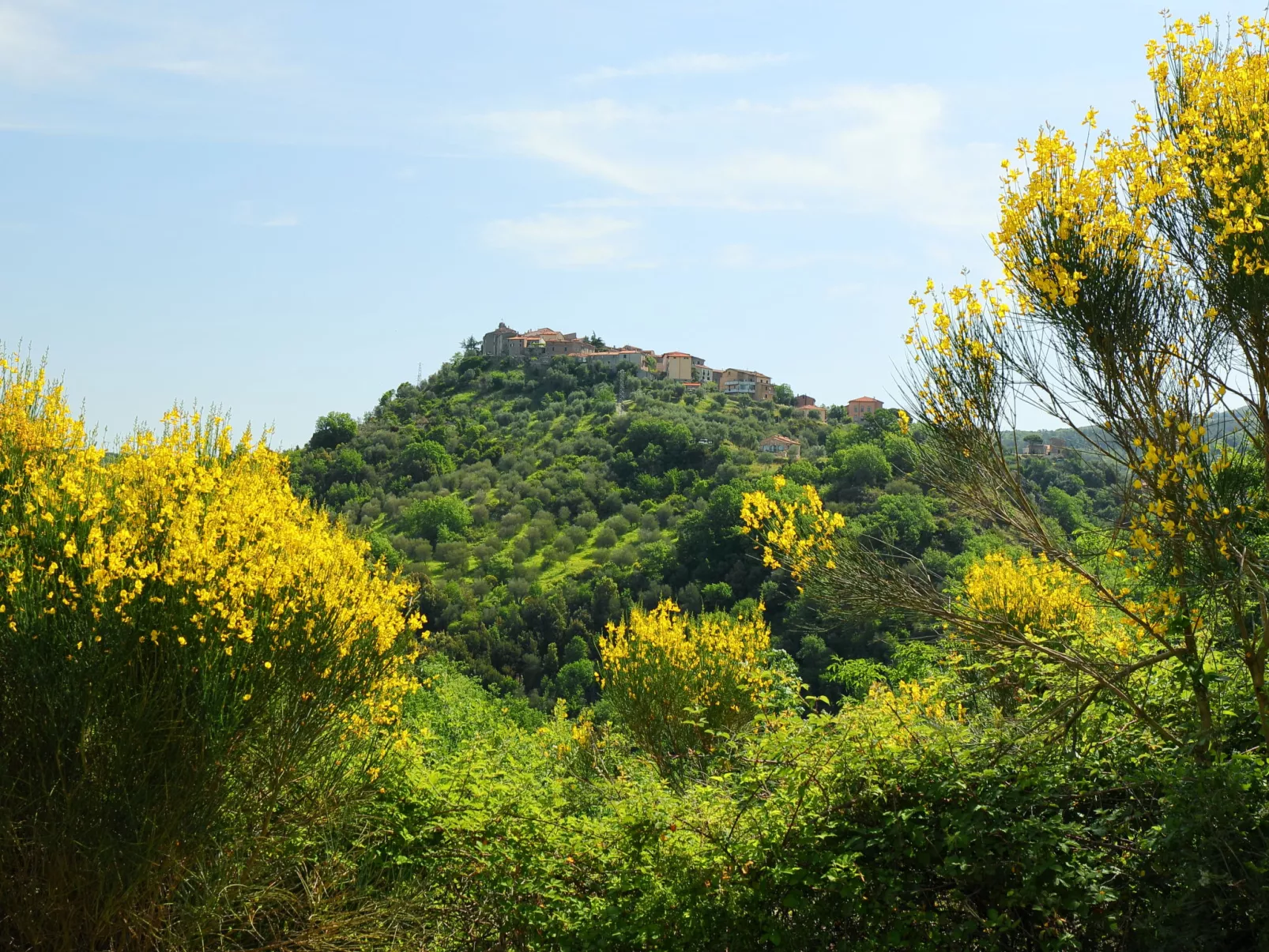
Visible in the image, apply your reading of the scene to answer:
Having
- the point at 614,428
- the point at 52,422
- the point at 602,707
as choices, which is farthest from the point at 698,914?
the point at 614,428

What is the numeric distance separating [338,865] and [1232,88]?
17.8 feet

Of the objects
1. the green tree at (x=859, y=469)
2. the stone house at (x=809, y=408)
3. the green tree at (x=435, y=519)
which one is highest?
the stone house at (x=809, y=408)

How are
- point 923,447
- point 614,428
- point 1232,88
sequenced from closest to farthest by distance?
1. point 1232,88
2. point 923,447
3. point 614,428

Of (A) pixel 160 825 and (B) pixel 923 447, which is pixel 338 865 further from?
(B) pixel 923 447

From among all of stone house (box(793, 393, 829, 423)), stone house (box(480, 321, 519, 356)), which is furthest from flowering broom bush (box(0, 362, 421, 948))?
stone house (box(480, 321, 519, 356))

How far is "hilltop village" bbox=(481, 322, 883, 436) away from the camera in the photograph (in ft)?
254

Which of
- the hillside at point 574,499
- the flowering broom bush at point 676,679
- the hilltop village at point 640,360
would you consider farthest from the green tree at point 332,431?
the flowering broom bush at point 676,679

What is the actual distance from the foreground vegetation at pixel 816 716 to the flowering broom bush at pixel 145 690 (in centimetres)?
2

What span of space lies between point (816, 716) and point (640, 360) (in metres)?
78.9

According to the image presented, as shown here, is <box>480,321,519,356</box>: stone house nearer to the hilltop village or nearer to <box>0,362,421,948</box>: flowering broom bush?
the hilltop village

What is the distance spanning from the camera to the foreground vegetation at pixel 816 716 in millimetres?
3467

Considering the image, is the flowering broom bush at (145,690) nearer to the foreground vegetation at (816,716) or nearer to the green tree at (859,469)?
the foreground vegetation at (816,716)

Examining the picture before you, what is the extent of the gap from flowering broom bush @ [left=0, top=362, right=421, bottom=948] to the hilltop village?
69685 millimetres

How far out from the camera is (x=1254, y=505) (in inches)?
139
